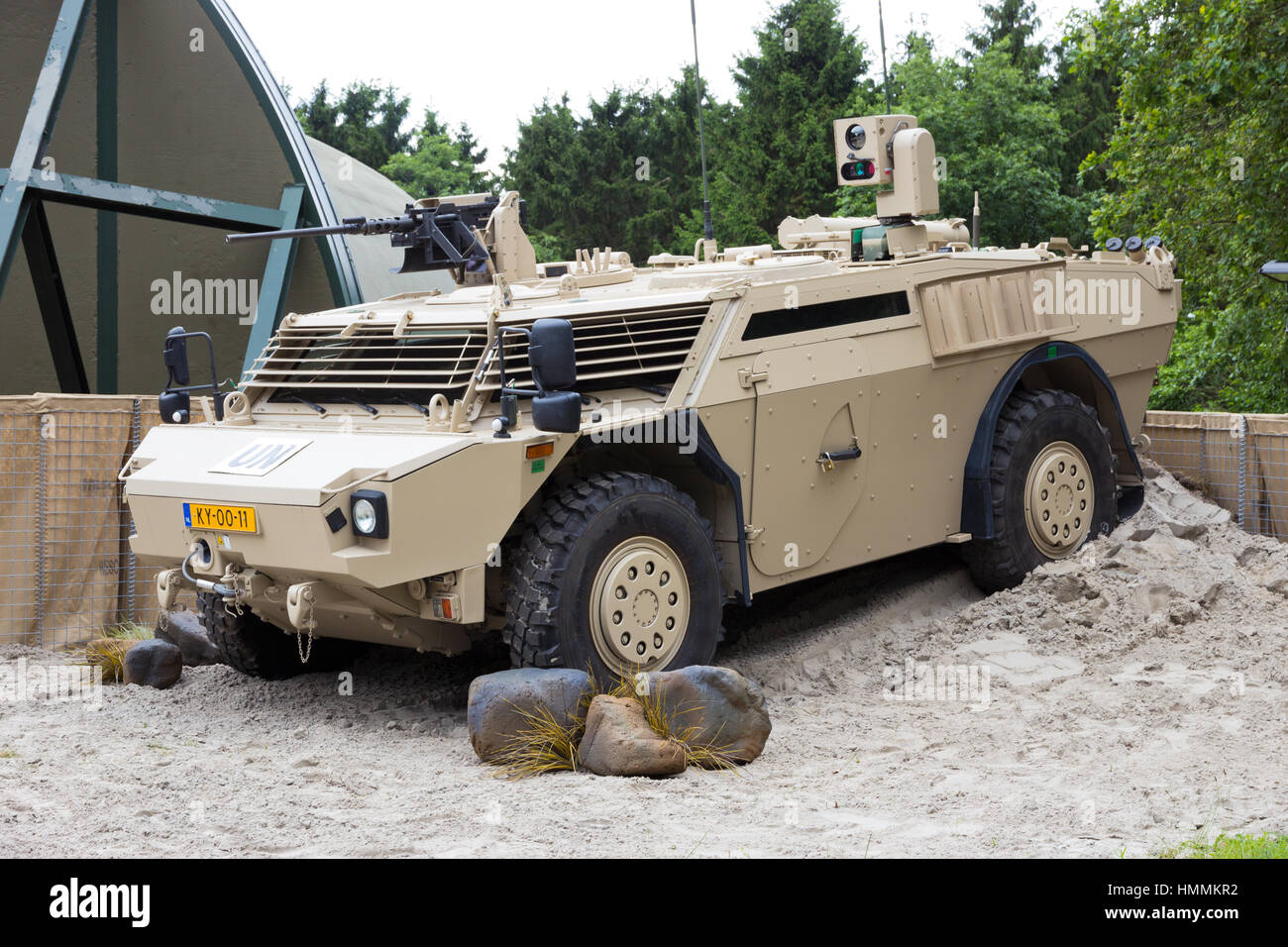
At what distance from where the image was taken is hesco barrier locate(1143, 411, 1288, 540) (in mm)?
10055

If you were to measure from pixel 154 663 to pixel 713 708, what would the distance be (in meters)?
3.56

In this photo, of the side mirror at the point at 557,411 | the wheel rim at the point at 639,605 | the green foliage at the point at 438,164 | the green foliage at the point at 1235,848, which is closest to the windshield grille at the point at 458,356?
the side mirror at the point at 557,411

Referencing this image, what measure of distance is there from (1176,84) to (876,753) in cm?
882

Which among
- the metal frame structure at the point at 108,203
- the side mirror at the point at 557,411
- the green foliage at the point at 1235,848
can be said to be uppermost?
the metal frame structure at the point at 108,203

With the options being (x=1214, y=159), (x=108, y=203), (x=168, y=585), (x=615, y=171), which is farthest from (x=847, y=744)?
(x=615, y=171)

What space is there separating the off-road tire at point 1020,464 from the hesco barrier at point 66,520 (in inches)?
212

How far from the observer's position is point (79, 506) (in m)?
9.73

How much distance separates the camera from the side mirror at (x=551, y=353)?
6406mm

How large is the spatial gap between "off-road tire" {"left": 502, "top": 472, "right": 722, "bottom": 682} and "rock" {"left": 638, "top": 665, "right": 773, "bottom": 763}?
1.68 feet

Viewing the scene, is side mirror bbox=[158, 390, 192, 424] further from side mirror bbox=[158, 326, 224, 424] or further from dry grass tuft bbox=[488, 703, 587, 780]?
dry grass tuft bbox=[488, 703, 587, 780]

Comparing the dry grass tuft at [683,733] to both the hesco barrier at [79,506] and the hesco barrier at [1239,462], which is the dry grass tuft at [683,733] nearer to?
the hesco barrier at [79,506]

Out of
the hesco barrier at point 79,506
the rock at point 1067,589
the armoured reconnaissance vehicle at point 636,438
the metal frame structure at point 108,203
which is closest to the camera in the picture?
the armoured reconnaissance vehicle at point 636,438

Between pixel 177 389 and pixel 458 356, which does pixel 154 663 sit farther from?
pixel 458 356

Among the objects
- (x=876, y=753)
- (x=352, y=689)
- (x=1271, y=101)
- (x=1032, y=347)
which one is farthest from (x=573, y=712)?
(x=1271, y=101)
